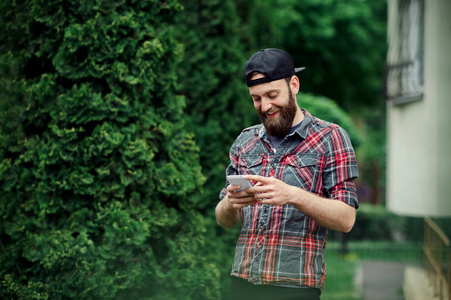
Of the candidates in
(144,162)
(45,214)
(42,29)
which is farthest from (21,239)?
(42,29)

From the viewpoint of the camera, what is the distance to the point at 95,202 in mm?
4332

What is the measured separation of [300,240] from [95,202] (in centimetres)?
201

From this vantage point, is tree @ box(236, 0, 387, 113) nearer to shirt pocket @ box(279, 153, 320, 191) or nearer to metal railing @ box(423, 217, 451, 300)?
metal railing @ box(423, 217, 451, 300)

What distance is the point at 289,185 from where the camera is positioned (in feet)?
8.82

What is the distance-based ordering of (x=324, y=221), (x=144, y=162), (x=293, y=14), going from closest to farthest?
(x=324, y=221)
(x=144, y=162)
(x=293, y=14)

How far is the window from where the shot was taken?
25.7ft

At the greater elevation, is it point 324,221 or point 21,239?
point 324,221

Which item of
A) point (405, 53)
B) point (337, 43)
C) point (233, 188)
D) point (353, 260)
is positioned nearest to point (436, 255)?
A: point (405, 53)

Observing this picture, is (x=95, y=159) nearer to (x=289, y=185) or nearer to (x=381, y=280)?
(x=289, y=185)

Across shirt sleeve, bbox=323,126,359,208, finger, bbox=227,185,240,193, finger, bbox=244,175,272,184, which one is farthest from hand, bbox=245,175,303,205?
shirt sleeve, bbox=323,126,359,208

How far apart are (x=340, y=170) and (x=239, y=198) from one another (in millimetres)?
501

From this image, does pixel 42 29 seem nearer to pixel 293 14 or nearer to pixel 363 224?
pixel 293 14

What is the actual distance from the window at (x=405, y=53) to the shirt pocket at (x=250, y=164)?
4882 millimetres

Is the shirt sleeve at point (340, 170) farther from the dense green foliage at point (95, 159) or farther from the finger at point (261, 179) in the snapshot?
the dense green foliage at point (95, 159)
